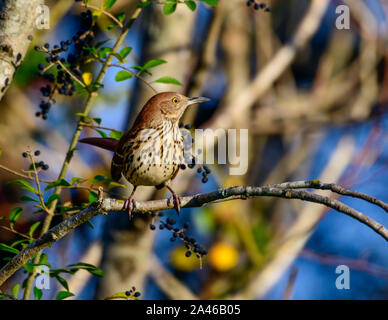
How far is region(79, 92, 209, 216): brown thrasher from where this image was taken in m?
3.17

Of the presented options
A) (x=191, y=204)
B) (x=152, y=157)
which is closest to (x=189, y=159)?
(x=152, y=157)

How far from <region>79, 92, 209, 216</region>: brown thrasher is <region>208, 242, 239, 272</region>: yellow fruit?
2.44 m

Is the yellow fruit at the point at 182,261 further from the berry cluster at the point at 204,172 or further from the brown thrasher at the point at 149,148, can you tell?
the berry cluster at the point at 204,172

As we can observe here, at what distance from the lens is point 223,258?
18.2 ft

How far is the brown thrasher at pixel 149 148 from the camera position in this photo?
317 cm

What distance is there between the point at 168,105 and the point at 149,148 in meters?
0.35

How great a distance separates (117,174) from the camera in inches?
131

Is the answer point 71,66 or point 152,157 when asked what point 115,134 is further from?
point 71,66

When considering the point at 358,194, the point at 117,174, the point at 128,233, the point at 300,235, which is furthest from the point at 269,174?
the point at 358,194

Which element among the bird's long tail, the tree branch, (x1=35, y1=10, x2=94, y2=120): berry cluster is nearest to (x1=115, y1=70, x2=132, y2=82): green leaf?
(x1=35, y1=10, x2=94, y2=120): berry cluster
